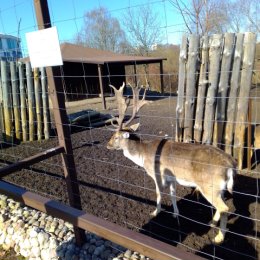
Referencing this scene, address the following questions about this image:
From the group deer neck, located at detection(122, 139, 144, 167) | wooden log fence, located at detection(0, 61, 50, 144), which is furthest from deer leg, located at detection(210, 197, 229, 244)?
wooden log fence, located at detection(0, 61, 50, 144)

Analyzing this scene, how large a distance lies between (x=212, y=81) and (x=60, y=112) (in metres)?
3.05

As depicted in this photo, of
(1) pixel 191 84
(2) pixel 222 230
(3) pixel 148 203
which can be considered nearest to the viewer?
(2) pixel 222 230

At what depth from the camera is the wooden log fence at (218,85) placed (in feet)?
16.7

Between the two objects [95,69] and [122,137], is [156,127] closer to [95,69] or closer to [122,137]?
[122,137]

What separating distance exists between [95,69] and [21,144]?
46.4 ft

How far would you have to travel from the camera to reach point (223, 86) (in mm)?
5242

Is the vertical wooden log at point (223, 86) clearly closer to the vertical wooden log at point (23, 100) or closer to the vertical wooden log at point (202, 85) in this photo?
the vertical wooden log at point (202, 85)

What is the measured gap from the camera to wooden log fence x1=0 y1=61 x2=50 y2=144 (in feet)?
27.0

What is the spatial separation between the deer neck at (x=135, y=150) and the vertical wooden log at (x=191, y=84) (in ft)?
3.56

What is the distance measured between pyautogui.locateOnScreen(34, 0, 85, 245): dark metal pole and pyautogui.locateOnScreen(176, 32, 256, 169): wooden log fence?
253cm

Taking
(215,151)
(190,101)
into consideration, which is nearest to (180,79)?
(190,101)

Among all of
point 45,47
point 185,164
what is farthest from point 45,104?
point 45,47

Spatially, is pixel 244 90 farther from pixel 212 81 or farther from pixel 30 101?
pixel 30 101

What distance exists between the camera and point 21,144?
26.8 ft
